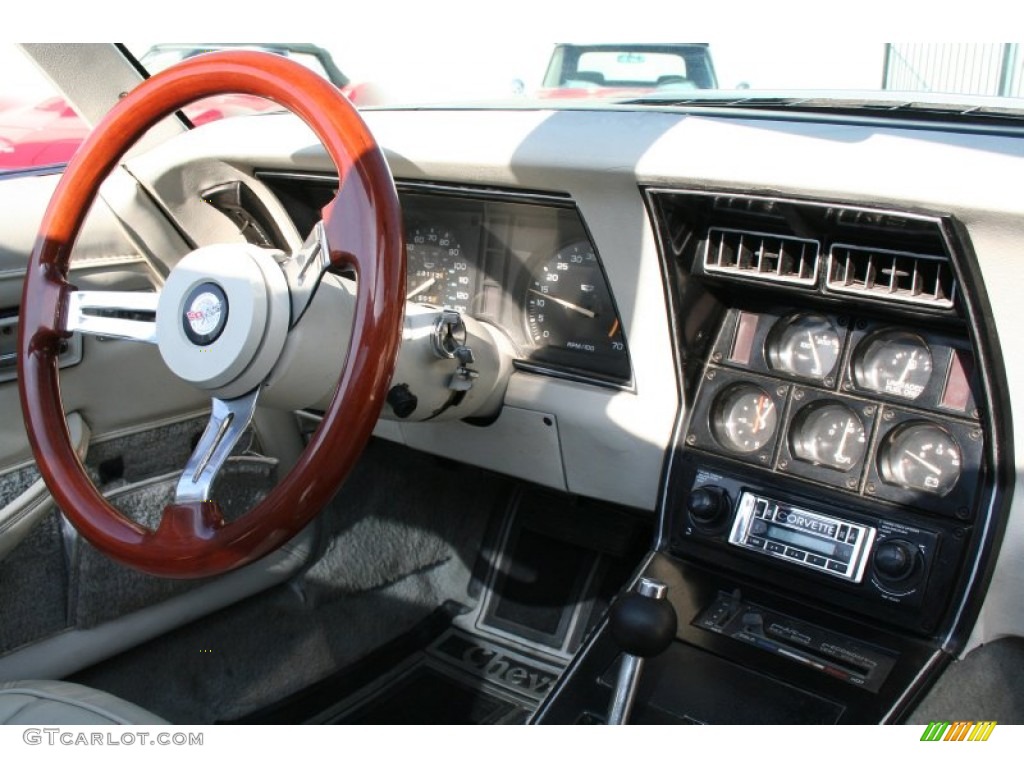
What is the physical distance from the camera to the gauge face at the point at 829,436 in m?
1.67

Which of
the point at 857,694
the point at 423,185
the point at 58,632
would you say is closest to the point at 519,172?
the point at 423,185

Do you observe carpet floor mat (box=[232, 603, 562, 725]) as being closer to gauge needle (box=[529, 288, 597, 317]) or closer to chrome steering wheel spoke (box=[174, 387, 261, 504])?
gauge needle (box=[529, 288, 597, 317])

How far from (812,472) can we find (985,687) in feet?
1.41

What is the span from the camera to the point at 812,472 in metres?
1.71

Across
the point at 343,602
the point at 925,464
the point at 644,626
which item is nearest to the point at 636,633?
the point at 644,626

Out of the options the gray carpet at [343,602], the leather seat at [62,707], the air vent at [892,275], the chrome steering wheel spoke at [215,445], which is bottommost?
the gray carpet at [343,602]

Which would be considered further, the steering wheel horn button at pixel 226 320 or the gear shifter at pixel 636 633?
the gear shifter at pixel 636 633

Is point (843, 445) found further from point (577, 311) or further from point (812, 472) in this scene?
point (577, 311)

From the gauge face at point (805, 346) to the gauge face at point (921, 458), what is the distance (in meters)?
0.17

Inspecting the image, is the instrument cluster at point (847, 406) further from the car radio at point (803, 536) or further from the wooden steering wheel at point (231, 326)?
the wooden steering wheel at point (231, 326)

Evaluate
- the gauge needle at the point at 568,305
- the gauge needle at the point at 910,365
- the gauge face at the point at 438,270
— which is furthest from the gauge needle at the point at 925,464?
the gauge face at the point at 438,270

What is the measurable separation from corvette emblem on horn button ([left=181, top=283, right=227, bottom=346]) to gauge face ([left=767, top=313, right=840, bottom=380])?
3.16 feet

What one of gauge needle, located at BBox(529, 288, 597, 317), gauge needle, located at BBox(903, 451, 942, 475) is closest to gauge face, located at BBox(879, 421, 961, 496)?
gauge needle, located at BBox(903, 451, 942, 475)

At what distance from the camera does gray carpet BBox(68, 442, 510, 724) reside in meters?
2.09
